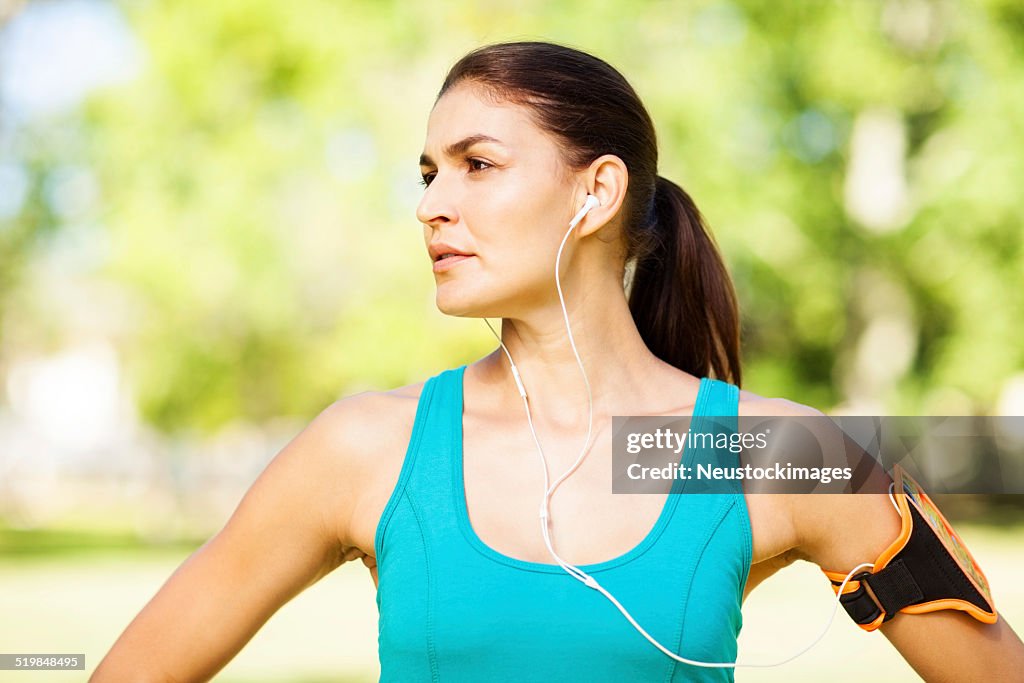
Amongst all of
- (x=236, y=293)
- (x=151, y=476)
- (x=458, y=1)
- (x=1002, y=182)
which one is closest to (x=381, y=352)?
(x=236, y=293)

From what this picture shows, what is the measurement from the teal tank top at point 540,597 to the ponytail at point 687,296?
573 millimetres

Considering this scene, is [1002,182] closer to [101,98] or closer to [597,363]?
[101,98]

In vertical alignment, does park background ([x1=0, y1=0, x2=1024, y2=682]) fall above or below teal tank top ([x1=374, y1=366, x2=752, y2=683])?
above

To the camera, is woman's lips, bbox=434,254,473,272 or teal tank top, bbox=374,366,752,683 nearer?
teal tank top, bbox=374,366,752,683

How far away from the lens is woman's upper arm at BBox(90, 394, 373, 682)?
6.68ft

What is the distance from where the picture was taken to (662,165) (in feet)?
39.4

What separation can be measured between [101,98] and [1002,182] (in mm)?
9645

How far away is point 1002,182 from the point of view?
11.9 metres

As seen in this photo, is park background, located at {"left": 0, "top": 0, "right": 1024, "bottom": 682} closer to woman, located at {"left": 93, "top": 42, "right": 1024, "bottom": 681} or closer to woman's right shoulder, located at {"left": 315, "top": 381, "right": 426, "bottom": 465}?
woman, located at {"left": 93, "top": 42, "right": 1024, "bottom": 681}

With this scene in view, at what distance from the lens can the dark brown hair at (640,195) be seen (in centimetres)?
221

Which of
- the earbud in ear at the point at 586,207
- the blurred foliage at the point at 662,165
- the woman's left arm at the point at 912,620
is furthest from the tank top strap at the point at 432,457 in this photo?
the blurred foliage at the point at 662,165

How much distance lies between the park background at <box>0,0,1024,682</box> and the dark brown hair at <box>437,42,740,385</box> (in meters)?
8.53

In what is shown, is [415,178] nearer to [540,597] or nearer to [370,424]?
[370,424]

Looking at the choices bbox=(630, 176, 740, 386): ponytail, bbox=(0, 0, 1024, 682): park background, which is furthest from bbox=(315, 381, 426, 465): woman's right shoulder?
bbox=(0, 0, 1024, 682): park background
